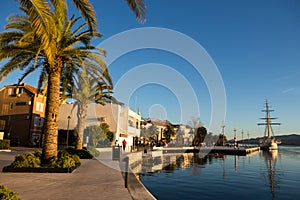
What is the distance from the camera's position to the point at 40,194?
25.5 ft

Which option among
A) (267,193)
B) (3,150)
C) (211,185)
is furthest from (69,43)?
(3,150)

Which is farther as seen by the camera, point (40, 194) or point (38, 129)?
point (38, 129)

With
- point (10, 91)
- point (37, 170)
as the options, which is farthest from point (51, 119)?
point (10, 91)

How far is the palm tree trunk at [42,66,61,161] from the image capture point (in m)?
13.8

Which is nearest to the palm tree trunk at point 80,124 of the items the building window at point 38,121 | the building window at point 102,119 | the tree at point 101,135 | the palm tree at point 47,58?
the palm tree at point 47,58

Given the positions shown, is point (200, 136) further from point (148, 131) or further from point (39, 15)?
point (39, 15)

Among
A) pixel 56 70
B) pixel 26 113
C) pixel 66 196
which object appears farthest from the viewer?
pixel 26 113

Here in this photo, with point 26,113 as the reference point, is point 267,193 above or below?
below

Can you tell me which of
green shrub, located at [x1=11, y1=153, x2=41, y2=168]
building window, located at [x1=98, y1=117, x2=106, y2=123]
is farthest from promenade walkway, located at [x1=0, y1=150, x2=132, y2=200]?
building window, located at [x1=98, y1=117, x2=106, y2=123]

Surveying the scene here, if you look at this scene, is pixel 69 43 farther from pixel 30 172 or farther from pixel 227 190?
pixel 227 190

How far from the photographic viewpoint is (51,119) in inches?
549

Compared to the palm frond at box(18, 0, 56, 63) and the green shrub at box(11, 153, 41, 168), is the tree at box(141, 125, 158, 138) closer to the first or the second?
the green shrub at box(11, 153, 41, 168)

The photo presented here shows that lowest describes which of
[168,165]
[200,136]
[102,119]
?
[168,165]

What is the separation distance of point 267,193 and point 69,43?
15.1 meters
